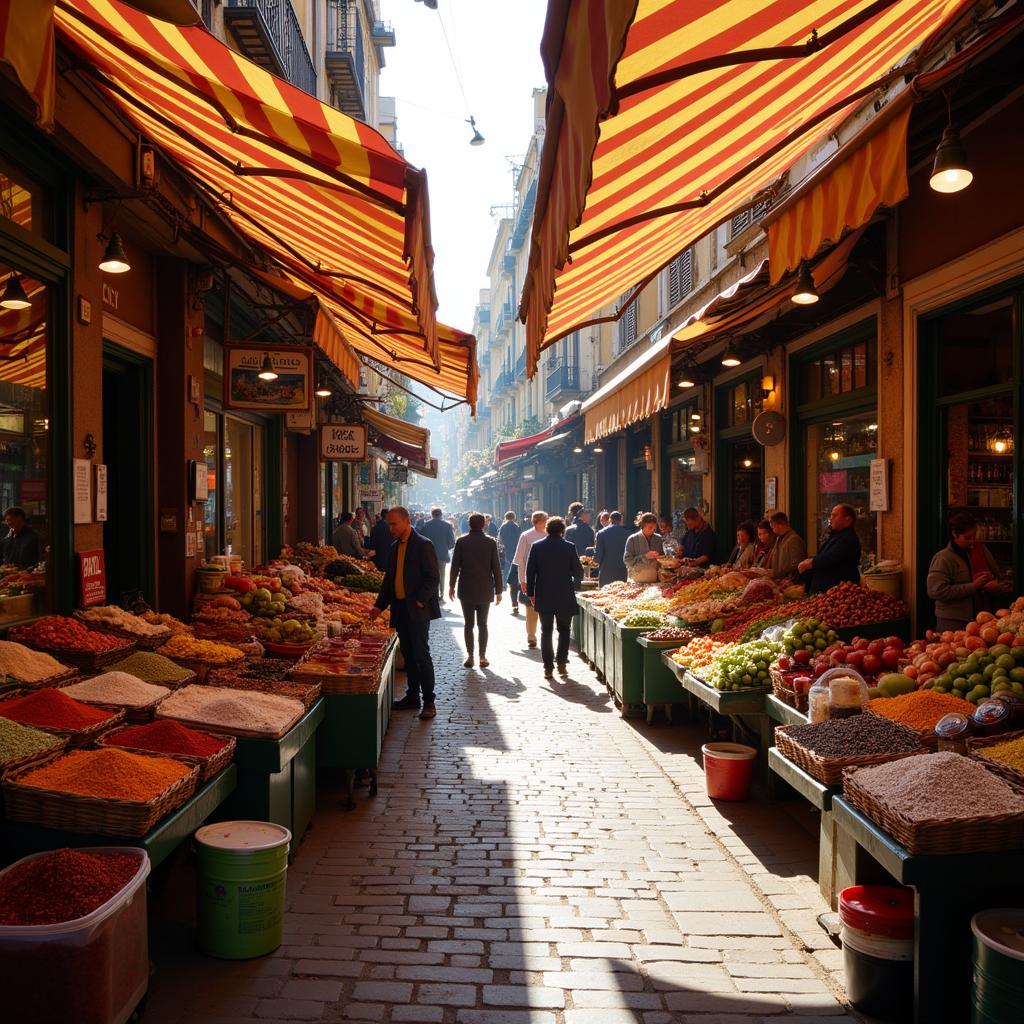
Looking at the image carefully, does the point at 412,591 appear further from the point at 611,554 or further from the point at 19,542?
the point at 611,554

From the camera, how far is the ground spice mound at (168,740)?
14.5 feet

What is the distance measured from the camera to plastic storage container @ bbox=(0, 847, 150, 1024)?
298 cm

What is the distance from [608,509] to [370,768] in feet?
56.0

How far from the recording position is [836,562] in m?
8.37

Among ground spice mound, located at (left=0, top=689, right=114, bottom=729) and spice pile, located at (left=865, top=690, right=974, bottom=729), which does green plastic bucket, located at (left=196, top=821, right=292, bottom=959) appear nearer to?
ground spice mound, located at (left=0, top=689, right=114, bottom=729)

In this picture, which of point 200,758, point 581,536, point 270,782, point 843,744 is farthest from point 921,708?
point 581,536

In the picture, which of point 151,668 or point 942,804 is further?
point 151,668

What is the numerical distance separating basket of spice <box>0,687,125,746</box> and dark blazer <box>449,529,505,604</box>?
283 inches

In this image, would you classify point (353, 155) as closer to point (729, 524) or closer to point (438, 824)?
point (438, 824)

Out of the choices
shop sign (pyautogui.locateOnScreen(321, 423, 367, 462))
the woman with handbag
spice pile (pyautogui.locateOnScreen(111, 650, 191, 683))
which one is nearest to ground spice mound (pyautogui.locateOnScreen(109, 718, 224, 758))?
spice pile (pyautogui.locateOnScreen(111, 650, 191, 683))

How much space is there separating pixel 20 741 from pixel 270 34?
9.58 meters

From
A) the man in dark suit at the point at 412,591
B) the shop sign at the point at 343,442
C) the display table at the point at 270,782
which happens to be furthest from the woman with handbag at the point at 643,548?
the display table at the point at 270,782

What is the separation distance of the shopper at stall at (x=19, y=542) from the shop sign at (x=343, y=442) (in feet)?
33.7

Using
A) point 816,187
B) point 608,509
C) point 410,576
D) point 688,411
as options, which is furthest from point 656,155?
point 608,509
